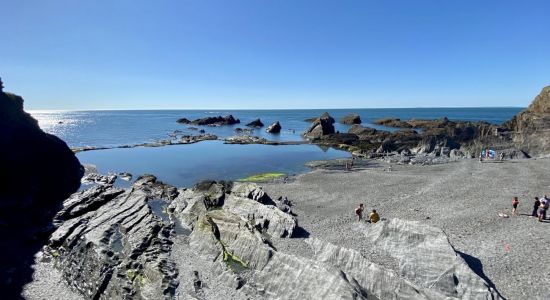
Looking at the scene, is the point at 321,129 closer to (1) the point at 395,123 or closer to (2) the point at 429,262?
(1) the point at 395,123

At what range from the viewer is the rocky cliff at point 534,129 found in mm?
61409

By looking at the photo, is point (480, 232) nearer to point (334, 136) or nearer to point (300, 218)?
point (300, 218)

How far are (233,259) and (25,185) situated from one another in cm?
3320

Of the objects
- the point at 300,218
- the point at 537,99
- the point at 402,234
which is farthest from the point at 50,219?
the point at 537,99

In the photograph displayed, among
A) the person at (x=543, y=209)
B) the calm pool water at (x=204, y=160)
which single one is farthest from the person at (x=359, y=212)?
the calm pool water at (x=204, y=160)

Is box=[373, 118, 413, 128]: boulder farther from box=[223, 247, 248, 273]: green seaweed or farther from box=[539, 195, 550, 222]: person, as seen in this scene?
box=[223, 247, 248, 273]: green seaweed

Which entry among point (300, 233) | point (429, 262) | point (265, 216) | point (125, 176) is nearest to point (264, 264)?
point (300, 233)

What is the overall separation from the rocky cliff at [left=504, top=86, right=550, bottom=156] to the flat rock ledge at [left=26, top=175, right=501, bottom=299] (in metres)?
53.9

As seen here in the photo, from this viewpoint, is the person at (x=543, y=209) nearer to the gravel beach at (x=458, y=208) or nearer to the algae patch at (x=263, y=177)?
the gravel beach at (x=458, y=208)

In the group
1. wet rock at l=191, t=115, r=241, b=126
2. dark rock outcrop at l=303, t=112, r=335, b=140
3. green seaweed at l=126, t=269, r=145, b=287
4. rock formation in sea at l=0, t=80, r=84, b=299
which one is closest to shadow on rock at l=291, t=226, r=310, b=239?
green seaweed at l=126, t=269, r=145, b=287

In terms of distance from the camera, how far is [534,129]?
211 ft

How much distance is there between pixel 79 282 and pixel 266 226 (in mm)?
14821

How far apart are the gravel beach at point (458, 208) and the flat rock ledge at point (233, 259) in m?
2.25

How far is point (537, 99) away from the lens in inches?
2950
